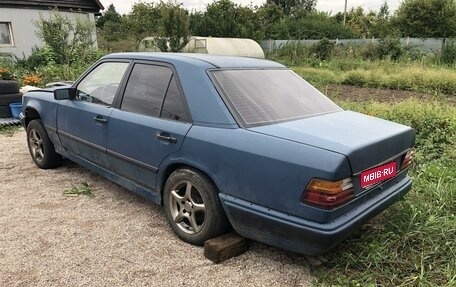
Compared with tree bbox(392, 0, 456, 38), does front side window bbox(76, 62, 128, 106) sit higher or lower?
lower

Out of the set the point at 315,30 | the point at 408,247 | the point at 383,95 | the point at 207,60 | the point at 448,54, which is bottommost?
the point at 383,95

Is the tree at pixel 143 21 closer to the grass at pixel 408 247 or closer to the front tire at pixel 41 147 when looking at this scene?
the front tire at pixel 41 147

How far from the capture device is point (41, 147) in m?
5.20

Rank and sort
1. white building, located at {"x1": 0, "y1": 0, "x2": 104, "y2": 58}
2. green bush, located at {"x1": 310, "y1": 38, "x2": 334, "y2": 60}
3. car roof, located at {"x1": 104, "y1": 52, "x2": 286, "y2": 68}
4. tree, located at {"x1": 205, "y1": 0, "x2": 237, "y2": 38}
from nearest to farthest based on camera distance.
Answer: car roof, located at {"x1": 104, "y1": 52, "x2": 286, "y2": 68} → white building, located at {"x1": 0, "y1": 0, "x2": 104, "y2": 58} → green bush, located at {"x1": 310, "y1": 38, "x2": 334, "y2": 60} → tree, located at {"x1": 205, "y1": 0, "x2": 237, "y2": 38}

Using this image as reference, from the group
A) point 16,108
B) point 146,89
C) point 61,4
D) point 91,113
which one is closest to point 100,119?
point 91,113

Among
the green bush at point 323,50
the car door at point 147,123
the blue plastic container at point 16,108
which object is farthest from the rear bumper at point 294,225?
the green bush at point 323,50

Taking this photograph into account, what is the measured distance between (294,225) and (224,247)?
2.28 feet

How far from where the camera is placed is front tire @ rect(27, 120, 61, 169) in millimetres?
5039

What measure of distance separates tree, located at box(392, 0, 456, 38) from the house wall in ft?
67.9

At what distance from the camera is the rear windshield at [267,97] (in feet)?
9.96

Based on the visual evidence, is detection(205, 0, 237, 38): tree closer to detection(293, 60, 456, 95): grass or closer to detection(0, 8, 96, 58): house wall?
detection(0, 8, 96, 58): house wall

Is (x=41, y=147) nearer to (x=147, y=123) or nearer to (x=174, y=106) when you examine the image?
(x=147, y=123)

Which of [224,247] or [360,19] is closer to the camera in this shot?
[224,247]

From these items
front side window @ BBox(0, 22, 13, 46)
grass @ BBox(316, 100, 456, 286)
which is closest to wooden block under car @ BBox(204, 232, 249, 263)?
grass @ BBox(316, 100, 456, 286)
